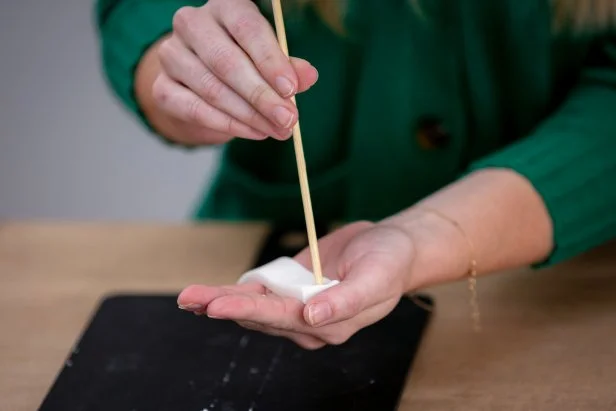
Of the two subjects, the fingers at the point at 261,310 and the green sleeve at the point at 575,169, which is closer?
the fingers at the point at 261,310

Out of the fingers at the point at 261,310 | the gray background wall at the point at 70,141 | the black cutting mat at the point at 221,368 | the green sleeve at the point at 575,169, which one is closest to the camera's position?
the fingers at the point at 261,310

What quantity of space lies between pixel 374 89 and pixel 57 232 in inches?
14.2

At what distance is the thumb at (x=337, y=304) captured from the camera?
616mm

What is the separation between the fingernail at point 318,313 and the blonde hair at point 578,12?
15.6 inches

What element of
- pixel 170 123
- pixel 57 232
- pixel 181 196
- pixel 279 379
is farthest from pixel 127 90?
pixel 181 196

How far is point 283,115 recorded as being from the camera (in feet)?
2.10

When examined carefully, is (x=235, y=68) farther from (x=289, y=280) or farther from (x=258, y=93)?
(x=289, y=280)

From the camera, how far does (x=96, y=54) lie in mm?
1797

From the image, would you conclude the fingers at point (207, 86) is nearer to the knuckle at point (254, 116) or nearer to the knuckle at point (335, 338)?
the knuckle at point (254, 116)

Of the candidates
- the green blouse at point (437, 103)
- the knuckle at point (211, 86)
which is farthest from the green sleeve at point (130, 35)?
the knuckle at point (211, 86)

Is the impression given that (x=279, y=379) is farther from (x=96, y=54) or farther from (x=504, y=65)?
(x=96, y=54)

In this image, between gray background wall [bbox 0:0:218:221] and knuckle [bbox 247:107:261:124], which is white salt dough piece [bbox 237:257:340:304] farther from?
gray background wall [bbox 0:0:218:221]

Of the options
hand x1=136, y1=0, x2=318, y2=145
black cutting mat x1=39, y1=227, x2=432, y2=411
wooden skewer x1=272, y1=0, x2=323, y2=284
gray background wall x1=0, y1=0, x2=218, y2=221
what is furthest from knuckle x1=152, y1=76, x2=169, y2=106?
gray background wall x1=0, y1=0, x2=218, y2=221

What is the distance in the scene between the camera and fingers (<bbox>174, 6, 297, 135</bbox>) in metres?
0.64
